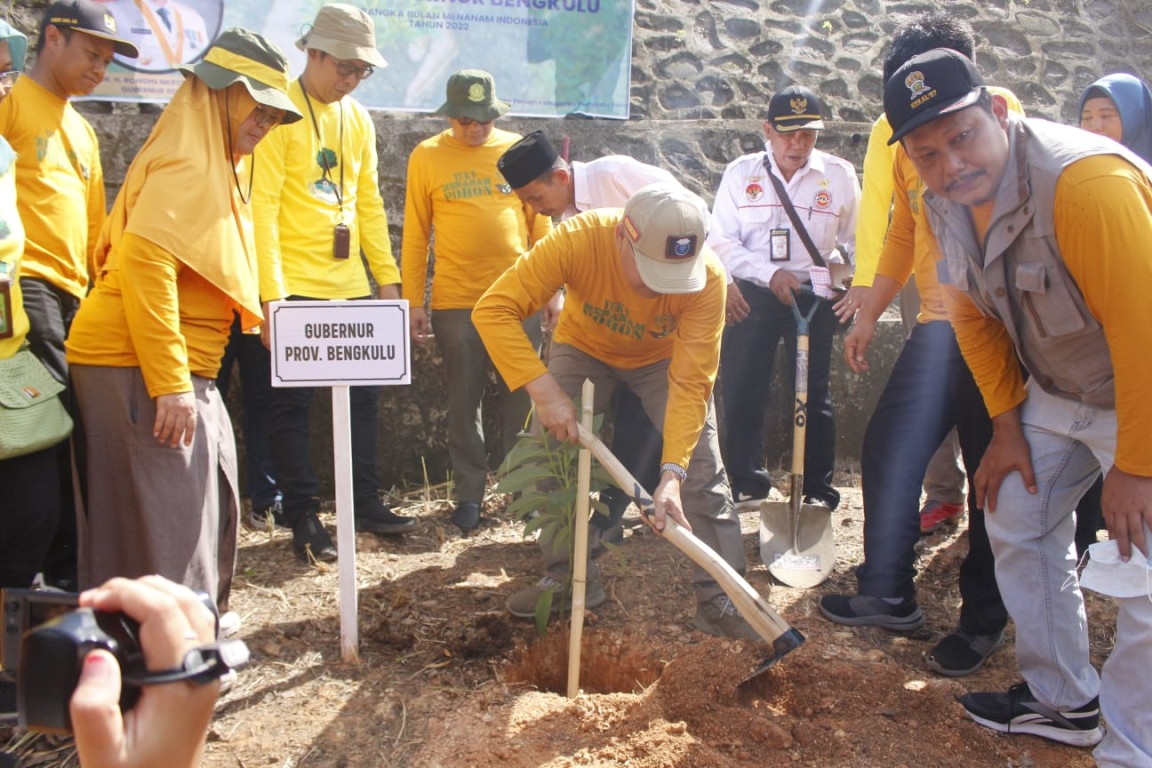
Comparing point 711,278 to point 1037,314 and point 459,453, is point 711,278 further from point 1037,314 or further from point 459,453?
point 459,453

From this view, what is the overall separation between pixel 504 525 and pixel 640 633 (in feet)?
4.53

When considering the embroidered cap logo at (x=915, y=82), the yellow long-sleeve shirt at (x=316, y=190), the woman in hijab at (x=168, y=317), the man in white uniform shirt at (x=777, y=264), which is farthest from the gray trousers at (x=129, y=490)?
the man in white uniform shirt at (x=777, y=264)

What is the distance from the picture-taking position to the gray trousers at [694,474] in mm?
3924

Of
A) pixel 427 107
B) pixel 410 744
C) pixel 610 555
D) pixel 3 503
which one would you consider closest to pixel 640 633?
pixel 610 555

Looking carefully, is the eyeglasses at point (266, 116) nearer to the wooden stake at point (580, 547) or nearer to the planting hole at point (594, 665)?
the wooden stake at point (580, 547)

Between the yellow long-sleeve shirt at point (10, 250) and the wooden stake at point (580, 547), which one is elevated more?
the yellow long-sleeve shirt at point (10, 250)

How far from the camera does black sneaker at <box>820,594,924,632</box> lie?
12.6 ft

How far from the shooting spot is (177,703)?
1.14 m

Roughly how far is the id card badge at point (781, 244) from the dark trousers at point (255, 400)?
8.43ft

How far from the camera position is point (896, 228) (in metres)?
3.94

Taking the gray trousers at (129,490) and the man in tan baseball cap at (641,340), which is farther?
the man in tan baseball cap at (641,340)

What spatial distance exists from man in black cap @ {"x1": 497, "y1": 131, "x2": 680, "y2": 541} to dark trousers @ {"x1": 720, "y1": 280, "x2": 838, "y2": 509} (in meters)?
0.65

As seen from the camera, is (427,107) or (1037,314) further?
(427,107)

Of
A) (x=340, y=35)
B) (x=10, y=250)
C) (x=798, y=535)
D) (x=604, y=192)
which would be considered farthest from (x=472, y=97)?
(x=798, y=535)
